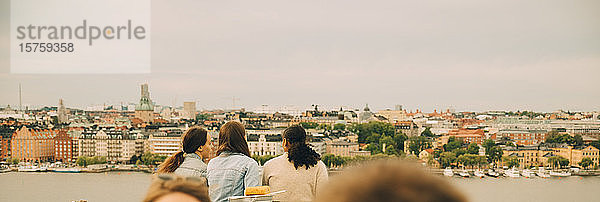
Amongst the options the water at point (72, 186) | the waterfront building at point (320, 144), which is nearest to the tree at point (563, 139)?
the waterfront building at point (320, 144)

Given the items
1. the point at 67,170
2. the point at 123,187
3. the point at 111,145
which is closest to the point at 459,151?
the point at 123,187

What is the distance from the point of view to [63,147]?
66.2 feet

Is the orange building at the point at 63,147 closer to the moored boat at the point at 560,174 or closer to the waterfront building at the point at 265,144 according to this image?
the waterfront building at the point at 265,144

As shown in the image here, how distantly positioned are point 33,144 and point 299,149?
1922 centimetres

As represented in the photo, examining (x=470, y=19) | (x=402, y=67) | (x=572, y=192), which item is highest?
(x=470, y=19)

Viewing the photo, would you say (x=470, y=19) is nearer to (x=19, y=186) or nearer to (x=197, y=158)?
(x=19, y=186)

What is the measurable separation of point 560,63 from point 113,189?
20.7m

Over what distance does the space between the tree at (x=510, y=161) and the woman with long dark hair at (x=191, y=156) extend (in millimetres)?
19664

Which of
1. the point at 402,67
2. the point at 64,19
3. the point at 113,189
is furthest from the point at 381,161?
the point at 402,67

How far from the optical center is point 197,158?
4.65ft

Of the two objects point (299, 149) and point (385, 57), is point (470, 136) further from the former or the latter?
point (299, 149)

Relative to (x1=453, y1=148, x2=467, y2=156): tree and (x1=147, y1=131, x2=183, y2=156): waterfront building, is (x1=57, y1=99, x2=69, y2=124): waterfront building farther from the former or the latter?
(x1=453, y1=148, x2=467, y2=156): tree

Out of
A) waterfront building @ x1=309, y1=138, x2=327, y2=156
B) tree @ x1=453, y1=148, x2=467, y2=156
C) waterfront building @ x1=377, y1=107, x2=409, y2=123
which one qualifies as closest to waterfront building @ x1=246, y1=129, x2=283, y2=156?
waterfront building @ x1=309, y1=138, x2=327, y2=156

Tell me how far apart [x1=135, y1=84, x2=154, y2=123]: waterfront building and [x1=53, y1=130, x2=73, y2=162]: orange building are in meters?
6.54
